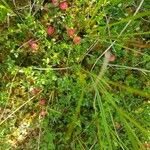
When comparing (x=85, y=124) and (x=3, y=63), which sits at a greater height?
(x=3, y=63)

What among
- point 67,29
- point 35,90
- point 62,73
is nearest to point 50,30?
point 67,29

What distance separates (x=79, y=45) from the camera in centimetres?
246

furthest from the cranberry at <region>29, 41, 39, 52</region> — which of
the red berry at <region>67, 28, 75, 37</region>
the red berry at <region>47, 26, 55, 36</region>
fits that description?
the red berry at <region>67, 28, 75, 37</region>

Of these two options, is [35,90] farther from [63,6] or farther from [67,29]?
[63,6]

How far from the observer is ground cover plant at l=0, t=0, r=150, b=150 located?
242cm

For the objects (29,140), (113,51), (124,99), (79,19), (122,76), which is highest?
(79,19)

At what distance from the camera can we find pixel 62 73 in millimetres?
2510

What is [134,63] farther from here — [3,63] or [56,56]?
[3,63]

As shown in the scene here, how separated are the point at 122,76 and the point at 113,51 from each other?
0.20 meters

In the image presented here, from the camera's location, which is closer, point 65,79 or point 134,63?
point 65,79

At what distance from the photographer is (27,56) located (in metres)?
2.50

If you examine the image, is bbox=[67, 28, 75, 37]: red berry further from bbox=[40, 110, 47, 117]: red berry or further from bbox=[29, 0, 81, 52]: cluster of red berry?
bbox=[40, 110, 47, 117]: red berry

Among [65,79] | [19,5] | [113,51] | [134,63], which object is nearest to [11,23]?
[19,5]

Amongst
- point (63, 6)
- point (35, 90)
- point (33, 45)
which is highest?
point (63, 6)
